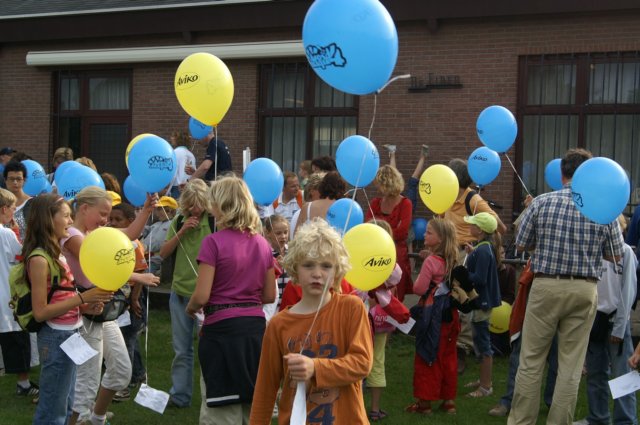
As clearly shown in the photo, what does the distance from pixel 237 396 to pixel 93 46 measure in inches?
429

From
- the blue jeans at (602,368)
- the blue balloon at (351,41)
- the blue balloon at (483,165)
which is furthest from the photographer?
the blue balloon at (483,165)

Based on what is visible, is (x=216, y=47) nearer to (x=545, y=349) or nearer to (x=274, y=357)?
(x=545, y=349)

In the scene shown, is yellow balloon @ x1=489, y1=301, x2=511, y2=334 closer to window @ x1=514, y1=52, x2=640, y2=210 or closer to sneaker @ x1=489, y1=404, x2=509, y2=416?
sneaker @ x1=489, y1=404, x2=509, y2=416

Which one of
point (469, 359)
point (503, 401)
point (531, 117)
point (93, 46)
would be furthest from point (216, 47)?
point (503, 401)

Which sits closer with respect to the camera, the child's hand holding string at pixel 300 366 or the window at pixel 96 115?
the child's hand holding string at pixel 300 366

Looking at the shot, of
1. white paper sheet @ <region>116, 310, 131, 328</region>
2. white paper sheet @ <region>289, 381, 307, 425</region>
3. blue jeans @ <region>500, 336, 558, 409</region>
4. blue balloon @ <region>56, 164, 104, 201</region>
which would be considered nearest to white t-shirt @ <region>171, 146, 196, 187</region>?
blue balloon @ <region>56, 164, 104, 201</region>

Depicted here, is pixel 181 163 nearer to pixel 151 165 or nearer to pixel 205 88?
pixel 151 165

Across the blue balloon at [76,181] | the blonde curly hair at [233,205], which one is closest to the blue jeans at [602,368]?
the blonde curly hair at [233,205]

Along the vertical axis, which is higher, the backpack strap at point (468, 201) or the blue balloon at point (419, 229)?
the backpack strap at point (468, 201)

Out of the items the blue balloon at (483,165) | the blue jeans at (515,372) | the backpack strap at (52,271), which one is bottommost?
the blue jeans at (515,372)

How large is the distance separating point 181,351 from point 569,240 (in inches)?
127

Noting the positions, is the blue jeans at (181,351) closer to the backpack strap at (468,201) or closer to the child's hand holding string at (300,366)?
the backpack strap at (468,201)

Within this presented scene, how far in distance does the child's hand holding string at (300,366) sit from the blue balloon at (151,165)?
332 centimetres

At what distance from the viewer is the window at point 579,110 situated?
424 inches
